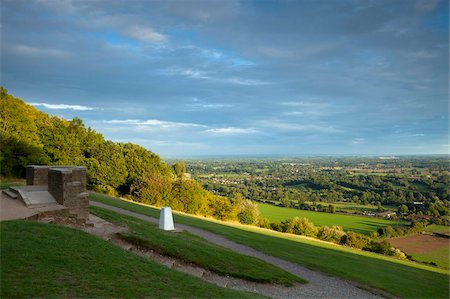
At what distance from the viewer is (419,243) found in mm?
47844

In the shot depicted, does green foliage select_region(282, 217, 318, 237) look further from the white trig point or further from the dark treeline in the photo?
the white trig point

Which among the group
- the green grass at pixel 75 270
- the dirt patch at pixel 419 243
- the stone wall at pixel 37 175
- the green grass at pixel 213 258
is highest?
the stone wall at pixel 37 175

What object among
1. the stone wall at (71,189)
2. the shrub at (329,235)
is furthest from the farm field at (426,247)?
the stone wall at (71,189)

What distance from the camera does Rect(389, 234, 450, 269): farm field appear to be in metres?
39.6

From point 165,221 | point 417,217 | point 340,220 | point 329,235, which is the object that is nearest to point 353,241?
point 329,235

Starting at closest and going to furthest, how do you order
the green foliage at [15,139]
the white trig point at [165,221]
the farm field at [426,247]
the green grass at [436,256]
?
the white trig point at [165,221] < the green foliage at [15,139] < the green grass at [436,256] < the farm field at [426,247]

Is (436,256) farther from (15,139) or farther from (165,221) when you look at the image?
(15,139)

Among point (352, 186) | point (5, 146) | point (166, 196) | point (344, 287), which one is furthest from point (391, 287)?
point (352, 186)

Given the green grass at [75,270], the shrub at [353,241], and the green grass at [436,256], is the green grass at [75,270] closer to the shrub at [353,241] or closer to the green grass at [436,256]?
the shrub at [353,241]

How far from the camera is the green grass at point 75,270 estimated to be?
21.5ft

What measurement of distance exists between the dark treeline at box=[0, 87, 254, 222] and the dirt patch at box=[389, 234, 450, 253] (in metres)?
23.2

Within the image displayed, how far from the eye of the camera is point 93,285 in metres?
7.07

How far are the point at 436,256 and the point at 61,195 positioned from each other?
147ft

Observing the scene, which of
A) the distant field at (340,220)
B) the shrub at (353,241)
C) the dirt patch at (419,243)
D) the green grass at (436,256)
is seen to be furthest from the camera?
the distant field at (340,220)
